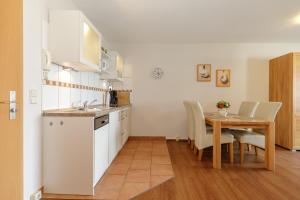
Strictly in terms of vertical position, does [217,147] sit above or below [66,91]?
below

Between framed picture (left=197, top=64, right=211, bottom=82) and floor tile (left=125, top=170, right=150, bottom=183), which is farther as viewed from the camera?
framed picture (left=197, top=64, right=211, bottom=82)

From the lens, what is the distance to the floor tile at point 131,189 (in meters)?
2.04

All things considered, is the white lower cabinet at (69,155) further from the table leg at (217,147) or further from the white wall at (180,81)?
the white wall at (180,81)

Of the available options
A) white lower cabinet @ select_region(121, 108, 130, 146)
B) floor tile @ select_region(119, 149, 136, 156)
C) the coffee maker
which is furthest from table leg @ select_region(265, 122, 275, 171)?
the coffee maker

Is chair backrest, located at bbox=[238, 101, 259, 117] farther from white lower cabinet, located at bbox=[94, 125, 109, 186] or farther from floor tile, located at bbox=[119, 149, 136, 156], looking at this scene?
white lower cabinet, located at bbox=[94, 125, 109, 186]

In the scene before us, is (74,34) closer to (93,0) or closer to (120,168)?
(93,0)

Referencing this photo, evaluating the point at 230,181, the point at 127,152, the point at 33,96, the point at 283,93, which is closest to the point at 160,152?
the point at 127,152

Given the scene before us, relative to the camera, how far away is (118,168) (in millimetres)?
2840

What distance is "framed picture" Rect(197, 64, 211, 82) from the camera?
4.84m

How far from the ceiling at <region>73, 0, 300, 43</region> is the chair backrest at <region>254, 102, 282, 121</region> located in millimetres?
1389

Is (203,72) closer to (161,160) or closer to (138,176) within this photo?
(161,160)

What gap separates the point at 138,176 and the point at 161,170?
1.21 ft

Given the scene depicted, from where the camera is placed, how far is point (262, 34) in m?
4.14

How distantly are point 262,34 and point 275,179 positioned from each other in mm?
2867
